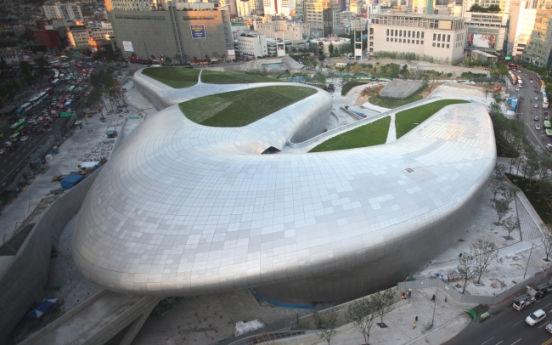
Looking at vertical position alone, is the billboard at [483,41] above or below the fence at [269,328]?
above

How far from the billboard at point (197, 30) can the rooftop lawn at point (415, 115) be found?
84.4 metres

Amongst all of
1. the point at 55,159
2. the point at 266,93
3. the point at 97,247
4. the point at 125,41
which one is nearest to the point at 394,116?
the point at 266,93

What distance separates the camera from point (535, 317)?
1869 centimetres

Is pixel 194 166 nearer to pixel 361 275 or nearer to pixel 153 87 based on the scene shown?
pixel 361 275

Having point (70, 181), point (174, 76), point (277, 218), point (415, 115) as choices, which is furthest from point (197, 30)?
point (277, 218)

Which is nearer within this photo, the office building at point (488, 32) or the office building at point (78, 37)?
the office building at point (488, 32)

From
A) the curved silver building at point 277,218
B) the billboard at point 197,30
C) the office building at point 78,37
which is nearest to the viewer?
the curved silver building at point 277,218

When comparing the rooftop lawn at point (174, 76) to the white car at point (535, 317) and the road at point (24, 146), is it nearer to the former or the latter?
the road at point (24, 146)

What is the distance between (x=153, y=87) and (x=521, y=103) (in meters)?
61.6

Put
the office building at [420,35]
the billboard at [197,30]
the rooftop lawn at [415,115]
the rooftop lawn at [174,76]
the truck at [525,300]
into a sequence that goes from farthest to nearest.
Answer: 1. the billboard at [197,30]
2. the office building at [420,35]
3. the rooftop lawn at [174,76]
4. the rooftop lawn at [415,115]
5. the truck at [525,300]

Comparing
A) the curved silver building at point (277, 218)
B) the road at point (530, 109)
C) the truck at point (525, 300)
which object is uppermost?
the curved silver building at point (277, 218)

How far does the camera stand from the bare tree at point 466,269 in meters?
20.4

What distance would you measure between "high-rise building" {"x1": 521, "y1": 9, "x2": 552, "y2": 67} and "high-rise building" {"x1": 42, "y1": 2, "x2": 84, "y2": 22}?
188012mm

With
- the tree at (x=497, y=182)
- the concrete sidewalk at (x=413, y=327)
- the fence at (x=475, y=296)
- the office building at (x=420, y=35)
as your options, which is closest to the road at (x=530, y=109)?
the tree at (x=497, y=182)
